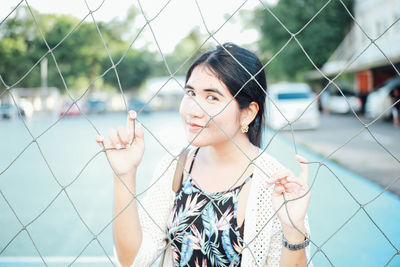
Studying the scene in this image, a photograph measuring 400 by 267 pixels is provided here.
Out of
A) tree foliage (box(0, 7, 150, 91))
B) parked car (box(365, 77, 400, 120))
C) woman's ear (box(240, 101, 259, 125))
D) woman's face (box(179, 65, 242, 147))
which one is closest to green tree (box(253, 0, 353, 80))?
parked car (box(365, 77, 400, 120))

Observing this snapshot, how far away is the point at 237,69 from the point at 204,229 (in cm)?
53

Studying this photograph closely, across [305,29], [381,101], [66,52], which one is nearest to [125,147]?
[381,101]

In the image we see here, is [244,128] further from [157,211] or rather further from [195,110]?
[157,211]

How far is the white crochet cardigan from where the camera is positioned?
1197 millimetres

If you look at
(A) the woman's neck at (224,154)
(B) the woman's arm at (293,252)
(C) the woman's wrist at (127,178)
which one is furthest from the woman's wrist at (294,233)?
(C) the woman's wrist at (127,178)

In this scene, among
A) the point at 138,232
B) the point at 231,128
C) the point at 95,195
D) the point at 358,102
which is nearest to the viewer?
the point at 138,232

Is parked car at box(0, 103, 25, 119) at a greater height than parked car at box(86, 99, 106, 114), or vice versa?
parked car at box(86, 99, 106, 114)

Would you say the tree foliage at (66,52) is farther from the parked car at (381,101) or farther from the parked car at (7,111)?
the parked car at (381,101)

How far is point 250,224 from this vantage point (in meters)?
1.20

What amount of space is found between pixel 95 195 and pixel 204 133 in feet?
11.5

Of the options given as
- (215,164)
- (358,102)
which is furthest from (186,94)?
(358,102)

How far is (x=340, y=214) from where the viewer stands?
3.50 meters

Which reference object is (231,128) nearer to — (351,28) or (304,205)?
(304,205)

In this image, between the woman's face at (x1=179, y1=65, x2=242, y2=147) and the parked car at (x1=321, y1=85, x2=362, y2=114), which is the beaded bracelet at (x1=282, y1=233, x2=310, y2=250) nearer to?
the woman's face at (x1=179, y1=65, x2=242, y2=147)
